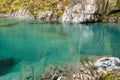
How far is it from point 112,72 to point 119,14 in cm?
7459

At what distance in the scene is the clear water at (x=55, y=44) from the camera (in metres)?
56.8

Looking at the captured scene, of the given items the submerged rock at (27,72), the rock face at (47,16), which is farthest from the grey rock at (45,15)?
the submerged rock at (27,72)

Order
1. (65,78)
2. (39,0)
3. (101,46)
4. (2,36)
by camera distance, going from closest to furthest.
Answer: (65,78)
(101,46)
(2,36)
(39,0)

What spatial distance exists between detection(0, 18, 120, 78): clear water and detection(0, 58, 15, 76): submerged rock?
1.68m

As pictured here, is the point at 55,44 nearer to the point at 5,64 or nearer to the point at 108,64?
the point at 5,64

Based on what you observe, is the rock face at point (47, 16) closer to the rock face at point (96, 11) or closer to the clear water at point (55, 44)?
the rock face at point (96, 11)

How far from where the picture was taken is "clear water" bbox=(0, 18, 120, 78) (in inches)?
2235

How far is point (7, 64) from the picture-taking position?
50.1 metres

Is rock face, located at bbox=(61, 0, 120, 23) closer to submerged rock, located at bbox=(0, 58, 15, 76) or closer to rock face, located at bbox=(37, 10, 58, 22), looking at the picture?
rock face, located at bbox=(37, 10, 58, 22)

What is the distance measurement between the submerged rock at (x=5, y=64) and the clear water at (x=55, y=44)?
5.52 ft

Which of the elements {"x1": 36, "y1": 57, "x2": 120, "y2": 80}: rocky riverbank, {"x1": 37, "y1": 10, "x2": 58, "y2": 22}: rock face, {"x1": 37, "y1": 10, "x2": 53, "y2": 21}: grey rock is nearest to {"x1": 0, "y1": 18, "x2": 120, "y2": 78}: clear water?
{"x1": 36, "y1": 57, "x2": 120, "y2": 80}: rocky riverbank

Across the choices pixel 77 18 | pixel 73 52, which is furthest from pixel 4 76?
pixel 77 18

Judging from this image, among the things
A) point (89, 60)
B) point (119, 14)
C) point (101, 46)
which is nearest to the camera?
point (89, 60)

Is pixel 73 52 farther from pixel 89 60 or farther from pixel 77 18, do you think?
pixel 77 18
